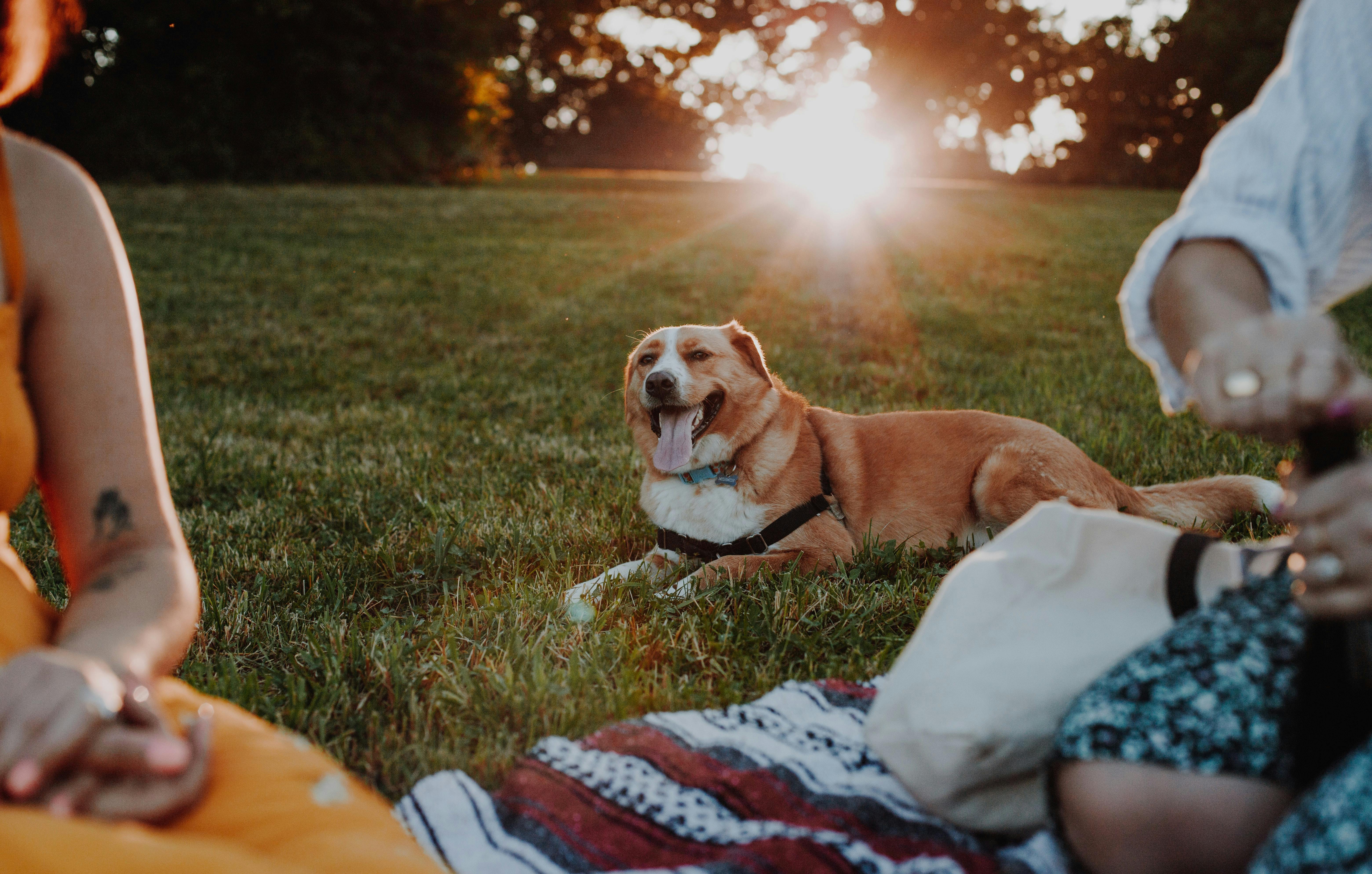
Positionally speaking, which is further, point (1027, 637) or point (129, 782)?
point (1027, 637)

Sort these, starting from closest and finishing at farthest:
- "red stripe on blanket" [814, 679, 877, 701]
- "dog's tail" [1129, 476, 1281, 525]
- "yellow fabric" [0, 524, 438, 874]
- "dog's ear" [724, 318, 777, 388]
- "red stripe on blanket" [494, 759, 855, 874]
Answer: "yellow fabric" [0, 524, 438, 874] → "red stripe on blanket" [494, 759, 855, 874] → "red stripe on blanket" [814, 679, 877, 701] → "dog's tail" [1129, 476, 1281, 525] → "dog's ear" [724, 318, 777, 388]

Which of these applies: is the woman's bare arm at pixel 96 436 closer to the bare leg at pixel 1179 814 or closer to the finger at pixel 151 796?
the finger at pixel 151 796

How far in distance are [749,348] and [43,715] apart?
3165 mm

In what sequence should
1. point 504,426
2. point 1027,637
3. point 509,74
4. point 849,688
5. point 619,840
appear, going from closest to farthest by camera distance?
1. point 1027,637
2. point 619,840
3. point 849,688
4. point 504,426
5. point 509,74

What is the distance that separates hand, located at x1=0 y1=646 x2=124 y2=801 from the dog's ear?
3047 millimetres

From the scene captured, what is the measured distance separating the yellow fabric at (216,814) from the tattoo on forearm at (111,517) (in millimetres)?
93

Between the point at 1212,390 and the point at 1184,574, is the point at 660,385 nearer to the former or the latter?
the point at 1184,574

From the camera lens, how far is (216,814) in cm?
101

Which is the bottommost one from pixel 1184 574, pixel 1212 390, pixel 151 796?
pixel 151 796

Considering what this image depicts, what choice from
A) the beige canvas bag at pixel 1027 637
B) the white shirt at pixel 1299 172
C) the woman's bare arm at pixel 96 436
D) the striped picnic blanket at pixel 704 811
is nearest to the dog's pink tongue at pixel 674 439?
the striped picnic blanket at pixel 704 811

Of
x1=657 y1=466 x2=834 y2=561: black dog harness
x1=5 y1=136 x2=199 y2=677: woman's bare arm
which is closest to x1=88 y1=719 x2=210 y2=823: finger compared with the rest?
x1=5 y1=136 x2=199 y2=677: woman's bare arm

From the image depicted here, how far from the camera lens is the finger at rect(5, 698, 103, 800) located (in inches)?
35.4

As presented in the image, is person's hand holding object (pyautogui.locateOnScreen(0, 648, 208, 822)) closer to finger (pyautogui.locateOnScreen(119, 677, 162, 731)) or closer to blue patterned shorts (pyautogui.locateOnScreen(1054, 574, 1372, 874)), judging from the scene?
finger (pyautogui.locateOnScreen(119, 677, 162, 731))

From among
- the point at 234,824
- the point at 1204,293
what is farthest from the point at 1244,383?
the point at 234,824
